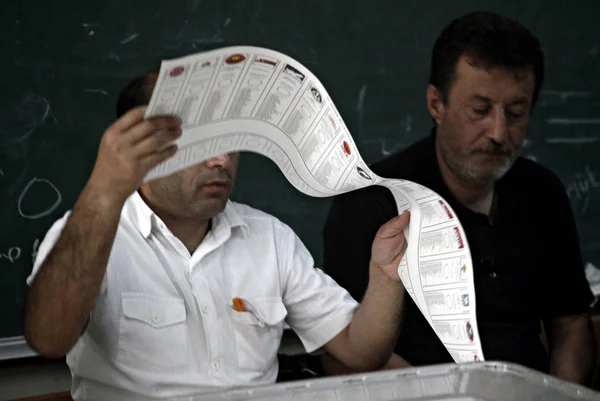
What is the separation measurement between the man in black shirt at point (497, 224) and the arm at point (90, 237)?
0.72m

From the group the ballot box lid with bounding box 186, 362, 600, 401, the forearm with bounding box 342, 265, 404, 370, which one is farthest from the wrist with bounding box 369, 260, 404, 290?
the ballot box lid with bounding box 186, 362, 600, 401

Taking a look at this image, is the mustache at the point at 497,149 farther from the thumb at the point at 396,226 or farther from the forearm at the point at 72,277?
the forearm at the point at 72,277

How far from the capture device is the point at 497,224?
183 centimetres

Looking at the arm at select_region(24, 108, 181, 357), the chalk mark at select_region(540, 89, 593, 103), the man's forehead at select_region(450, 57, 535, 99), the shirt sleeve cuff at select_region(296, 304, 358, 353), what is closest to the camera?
the arm at select_region(24, 108, 181, 357)

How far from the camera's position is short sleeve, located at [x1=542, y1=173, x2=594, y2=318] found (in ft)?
6.11

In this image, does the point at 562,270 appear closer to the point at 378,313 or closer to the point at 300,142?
the point at 378,313

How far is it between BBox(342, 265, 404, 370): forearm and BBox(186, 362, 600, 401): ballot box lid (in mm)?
466

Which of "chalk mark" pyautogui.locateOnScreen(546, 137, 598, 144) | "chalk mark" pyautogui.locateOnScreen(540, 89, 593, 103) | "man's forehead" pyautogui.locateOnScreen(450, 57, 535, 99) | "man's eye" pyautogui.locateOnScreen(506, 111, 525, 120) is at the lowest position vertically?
"chalk mark" pyautogui.locateOnScreen(546, 137, 598, 144)

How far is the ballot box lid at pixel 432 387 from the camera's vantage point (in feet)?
2.60

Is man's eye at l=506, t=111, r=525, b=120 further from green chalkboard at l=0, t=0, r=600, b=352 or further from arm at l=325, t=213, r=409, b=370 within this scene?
arm at l=325, t=213, r=409, b=370

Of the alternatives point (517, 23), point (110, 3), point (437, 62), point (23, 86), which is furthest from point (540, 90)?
point (23, 86)

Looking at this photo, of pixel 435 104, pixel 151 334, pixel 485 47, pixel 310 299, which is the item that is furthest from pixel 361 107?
pixel 151 334

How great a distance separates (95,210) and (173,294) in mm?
389

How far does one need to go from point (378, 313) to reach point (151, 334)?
→ 0.41 metres
